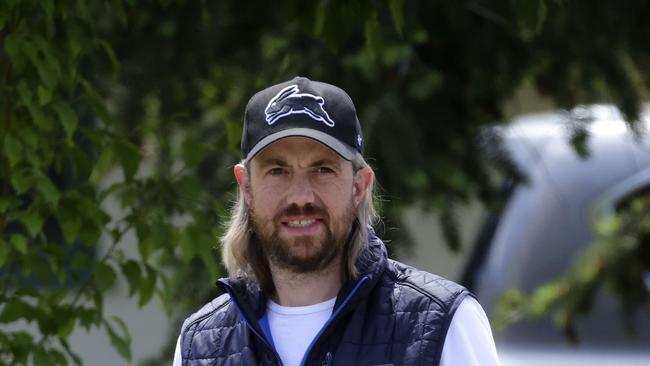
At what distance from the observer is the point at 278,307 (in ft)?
8.05

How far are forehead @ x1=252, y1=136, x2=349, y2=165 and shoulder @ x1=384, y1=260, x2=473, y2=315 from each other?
0.23 metres

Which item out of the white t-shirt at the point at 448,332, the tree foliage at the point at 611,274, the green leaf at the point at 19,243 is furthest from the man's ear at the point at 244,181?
the tree foliage at the point at 611,274

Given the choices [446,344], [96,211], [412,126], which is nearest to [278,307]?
[446,344]

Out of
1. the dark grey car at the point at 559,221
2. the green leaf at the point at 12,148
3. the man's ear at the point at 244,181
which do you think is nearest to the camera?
the man's ear at the point at 244,181

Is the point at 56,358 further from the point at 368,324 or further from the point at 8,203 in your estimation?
the point at 368,324

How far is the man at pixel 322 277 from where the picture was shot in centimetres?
230

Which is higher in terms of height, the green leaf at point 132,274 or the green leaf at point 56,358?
the green leaf at point 132,274

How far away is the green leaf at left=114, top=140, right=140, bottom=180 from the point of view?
327cm

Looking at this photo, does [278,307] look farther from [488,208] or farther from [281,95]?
[488,208]

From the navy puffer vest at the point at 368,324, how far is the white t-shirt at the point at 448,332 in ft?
0.06

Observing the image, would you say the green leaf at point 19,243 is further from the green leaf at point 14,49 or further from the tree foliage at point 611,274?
the tree foliage at point 611,274

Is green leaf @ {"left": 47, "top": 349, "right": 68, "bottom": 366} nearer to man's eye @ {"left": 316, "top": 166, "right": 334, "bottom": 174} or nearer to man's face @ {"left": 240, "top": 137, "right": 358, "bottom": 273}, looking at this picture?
man's face @ {"left": 240, "top": 137, "right": 358, "bottom": 273}

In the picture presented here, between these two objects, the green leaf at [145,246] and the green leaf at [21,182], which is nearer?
the green leaf at [21,182]

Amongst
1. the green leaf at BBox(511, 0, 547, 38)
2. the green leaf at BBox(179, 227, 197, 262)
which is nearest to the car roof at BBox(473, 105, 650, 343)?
the green leaf at BBox(511, 0, 547, 38)
